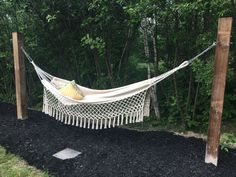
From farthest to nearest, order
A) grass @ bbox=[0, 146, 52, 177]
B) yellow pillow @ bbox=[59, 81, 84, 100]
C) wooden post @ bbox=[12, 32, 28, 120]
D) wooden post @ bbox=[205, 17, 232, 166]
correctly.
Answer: wooden post @ bbox=[12, 32, 28, 120]
yellow pillow @ bbox=[59, 81, 84, 100]
grass @ bbox=[0, 146, 52, 177]
wooden post @ bbox=[205, 17, 232, 166]

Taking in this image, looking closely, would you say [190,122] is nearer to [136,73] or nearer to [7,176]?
[136,73]

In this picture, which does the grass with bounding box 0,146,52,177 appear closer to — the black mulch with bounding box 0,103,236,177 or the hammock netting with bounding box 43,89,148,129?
the black mulch with bounding box 0,103,236,177

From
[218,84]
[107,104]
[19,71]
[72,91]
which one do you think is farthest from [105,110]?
[19,71]

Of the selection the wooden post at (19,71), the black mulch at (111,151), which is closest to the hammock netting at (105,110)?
the black mulch at (111,151)

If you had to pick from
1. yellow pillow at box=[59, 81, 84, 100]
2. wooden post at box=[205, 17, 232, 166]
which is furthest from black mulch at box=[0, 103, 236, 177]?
yellow pillow at box=[59, 81, 84, 100]

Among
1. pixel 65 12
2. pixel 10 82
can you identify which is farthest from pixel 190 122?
pixel 10 82

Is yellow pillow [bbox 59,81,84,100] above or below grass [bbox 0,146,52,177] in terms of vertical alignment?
above

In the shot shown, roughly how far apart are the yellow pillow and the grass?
2.65 feet

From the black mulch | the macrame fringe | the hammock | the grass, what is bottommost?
the grass

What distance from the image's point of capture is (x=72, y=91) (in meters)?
3.53

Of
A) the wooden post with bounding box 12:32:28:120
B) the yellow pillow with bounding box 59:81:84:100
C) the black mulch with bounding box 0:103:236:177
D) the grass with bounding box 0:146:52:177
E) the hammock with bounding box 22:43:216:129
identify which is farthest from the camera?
the wooden post with bounding box 12:32:28:120

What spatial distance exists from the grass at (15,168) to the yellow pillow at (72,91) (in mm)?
808

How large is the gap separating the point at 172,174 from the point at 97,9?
216cm

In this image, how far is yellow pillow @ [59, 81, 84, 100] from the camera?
11.5 ft
